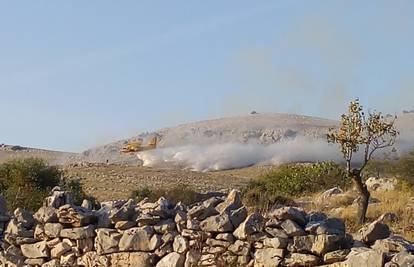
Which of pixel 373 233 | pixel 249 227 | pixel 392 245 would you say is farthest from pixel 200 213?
pixel 392 245

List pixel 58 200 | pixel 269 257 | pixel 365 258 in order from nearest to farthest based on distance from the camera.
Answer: pixel 365 258 → pixel 269 257 → pixel 58 200

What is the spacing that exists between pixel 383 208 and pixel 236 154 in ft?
185

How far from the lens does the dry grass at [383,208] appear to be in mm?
15374

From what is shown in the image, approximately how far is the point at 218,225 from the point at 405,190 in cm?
1687

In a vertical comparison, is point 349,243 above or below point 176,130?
below

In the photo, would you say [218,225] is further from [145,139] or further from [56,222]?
[145,139]

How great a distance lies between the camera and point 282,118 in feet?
323

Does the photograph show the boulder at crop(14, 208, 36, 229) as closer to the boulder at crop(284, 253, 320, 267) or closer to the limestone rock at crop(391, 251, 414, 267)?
the boulder at crop(284, 253, 320, 267)

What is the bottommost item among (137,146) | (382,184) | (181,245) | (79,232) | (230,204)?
(181,245)

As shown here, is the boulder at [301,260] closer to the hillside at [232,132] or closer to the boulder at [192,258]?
the boulder at [192,258]

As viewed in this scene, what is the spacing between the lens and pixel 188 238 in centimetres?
1025

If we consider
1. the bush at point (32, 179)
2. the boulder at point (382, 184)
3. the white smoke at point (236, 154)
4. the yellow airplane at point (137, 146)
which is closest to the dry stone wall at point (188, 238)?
the bush at point (32, 179)

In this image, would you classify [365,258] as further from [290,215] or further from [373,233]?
[290,215]

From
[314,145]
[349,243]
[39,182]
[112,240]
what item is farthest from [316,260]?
[314,145]
